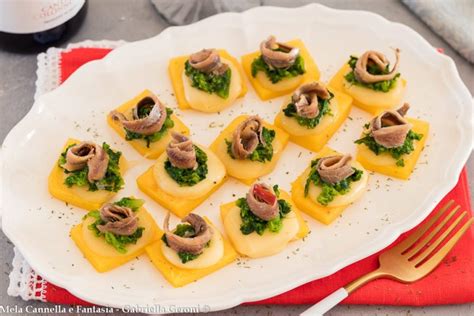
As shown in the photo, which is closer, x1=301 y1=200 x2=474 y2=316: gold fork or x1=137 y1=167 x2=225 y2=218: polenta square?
x1=301 y1=200 x2=474 y2=316: gold fork

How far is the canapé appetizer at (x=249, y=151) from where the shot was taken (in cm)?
465

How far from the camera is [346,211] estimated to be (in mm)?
4566

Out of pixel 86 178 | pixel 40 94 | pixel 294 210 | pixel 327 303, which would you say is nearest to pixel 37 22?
pixel 40 94

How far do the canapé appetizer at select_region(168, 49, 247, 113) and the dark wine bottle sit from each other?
1100mm

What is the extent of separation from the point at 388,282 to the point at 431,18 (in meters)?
2.61

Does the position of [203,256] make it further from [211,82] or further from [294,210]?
[211,82]

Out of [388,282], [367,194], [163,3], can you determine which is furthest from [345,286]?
[163,3]

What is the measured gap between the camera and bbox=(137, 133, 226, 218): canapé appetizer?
14.8ft

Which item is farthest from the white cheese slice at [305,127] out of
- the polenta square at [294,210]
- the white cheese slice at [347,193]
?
the polenta square at [294,210]

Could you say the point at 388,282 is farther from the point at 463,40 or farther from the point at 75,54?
the point at 75,54

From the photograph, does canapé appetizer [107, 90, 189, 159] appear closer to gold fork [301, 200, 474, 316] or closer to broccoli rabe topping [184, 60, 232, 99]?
broccoli rabe topping [184, 60, 232, 99]

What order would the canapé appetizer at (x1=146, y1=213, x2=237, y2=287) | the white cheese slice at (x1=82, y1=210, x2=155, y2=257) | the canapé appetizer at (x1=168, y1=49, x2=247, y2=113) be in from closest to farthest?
the canapé appetizer at (x1=146, y1=213, x2=237, y2=287), the white cheese slice at (x1=82, y1=210, x2=155, y2=257), the canapé appetizer at (x1=168, y1=49, x2=247, y2=113)

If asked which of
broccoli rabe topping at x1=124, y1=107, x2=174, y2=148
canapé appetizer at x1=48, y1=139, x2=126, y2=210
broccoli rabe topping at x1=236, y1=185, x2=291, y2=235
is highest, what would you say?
broccoli rabe topping at x1=236, y1=185, x2=291, y2=235

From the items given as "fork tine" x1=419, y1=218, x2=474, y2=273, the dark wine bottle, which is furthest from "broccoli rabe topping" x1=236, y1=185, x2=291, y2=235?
the dark wine bottle
